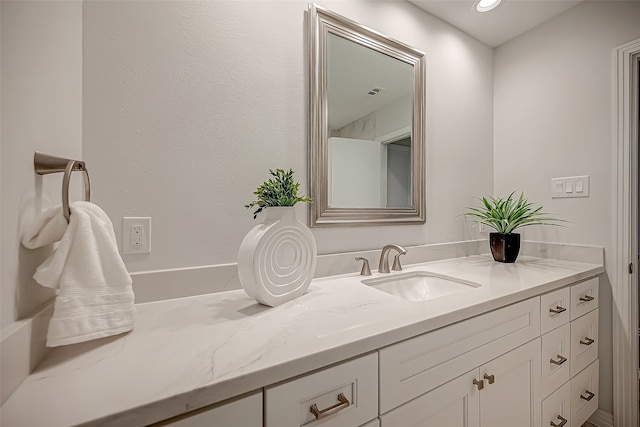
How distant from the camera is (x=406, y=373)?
2.49ft

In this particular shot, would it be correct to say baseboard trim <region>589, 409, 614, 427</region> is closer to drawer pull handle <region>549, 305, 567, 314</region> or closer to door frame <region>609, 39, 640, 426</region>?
door frame <region>609, 39, 640, 426</region>

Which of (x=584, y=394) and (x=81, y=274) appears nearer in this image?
(x=81, y=274)

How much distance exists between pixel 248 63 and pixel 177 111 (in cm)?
34

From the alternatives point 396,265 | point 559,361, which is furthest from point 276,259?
point 559,361

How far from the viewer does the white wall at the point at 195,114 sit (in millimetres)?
905

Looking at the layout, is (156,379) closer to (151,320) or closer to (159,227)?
(151,320)

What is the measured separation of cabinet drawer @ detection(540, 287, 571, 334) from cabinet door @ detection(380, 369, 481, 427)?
1.61ft

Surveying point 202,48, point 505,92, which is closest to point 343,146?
point 202,48

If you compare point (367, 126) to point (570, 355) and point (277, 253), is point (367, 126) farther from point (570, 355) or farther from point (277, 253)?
point (570, 355)

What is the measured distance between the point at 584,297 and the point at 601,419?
28.3 inches

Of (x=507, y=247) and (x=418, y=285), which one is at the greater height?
(x=507, y=247)

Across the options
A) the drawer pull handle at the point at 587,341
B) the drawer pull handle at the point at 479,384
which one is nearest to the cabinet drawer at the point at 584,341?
the drawer pull handle at the point at 587,341

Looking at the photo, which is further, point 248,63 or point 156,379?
point 248,63

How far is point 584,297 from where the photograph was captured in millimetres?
1415
